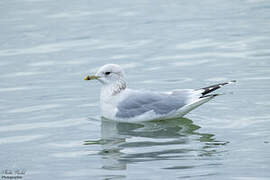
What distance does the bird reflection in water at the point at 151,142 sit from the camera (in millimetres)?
9211

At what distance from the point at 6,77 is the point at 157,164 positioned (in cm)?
598

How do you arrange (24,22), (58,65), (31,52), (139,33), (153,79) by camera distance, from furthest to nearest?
(24,22), (139,33), (31,52), (58,65), (153,79)

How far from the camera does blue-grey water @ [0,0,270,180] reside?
29.7 ft

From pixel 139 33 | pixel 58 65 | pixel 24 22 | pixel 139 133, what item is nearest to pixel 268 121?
pixel 139 133

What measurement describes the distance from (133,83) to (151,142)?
331 centimetres

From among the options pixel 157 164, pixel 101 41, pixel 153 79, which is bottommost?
pixel 157 164

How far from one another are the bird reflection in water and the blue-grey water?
2cm

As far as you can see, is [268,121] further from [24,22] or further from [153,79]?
[24,22]

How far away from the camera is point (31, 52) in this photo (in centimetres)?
1551

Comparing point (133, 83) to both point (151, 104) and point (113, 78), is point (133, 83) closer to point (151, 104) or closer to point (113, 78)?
point (113, 78)

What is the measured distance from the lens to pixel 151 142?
394 inches

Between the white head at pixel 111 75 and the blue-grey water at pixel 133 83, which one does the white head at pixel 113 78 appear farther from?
the blue-grey water at pixel 133 83

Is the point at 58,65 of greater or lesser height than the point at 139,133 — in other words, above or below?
above
